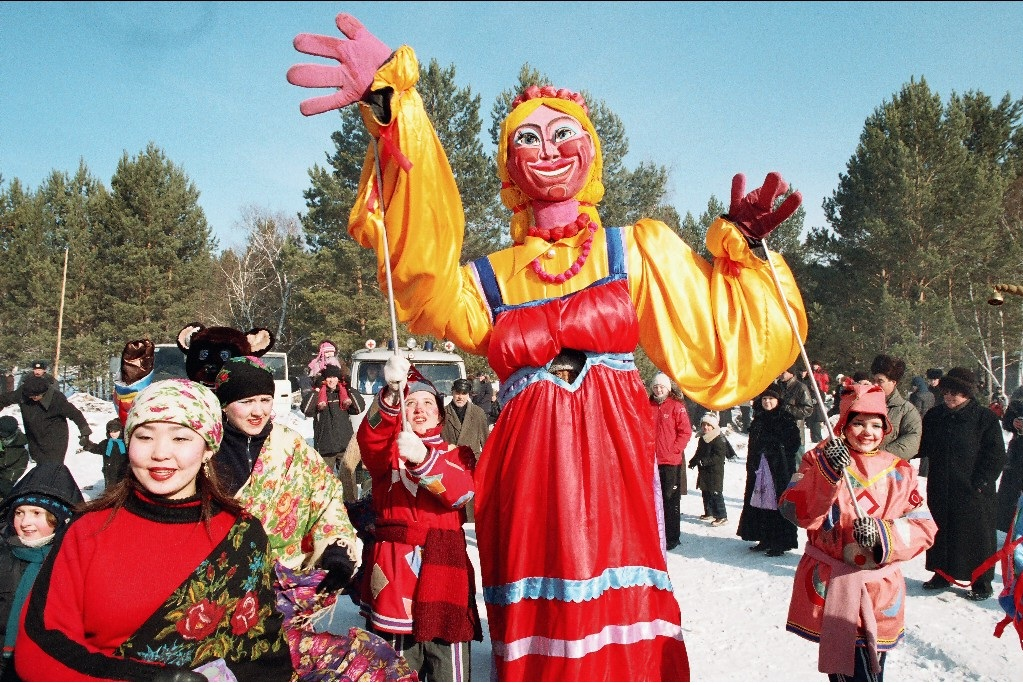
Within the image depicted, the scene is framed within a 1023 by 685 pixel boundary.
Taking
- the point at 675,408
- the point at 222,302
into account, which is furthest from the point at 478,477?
the point at 222,302

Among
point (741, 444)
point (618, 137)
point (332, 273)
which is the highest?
point (618, 137)

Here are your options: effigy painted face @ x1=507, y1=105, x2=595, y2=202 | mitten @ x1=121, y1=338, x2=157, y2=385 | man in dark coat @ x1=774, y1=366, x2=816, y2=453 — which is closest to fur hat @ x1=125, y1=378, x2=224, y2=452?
effigy painted face @ x1=507, y1=105, x2=595, y2=202

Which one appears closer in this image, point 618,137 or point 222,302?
point 618,137

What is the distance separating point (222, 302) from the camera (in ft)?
114

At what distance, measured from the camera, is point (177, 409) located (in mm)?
2115

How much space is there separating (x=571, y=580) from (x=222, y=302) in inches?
1380

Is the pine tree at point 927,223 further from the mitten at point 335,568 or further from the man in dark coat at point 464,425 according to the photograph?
the mitten at point 335,568

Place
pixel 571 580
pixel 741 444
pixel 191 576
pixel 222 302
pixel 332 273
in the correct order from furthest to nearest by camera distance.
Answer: pixel 222 302 → pixel 332 273 → pixel 741 444 → pixel 571 580 → pixel 191 576

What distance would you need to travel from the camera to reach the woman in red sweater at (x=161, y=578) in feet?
6.19

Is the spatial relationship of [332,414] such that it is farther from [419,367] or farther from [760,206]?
[760,206]

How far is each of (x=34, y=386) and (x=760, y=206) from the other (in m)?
8.76

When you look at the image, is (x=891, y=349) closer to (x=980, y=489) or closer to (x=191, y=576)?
(x=980, y=489)

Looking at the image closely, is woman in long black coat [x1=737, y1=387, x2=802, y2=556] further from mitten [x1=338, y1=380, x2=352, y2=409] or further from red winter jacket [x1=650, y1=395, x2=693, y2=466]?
mitten [x1=338, y1=380, x2=352, y2=409]

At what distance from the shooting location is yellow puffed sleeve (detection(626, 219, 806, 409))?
2.91 meters
